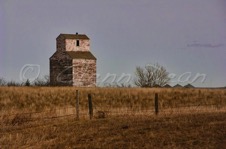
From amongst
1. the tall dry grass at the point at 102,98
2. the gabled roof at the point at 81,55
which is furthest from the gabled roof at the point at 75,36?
the tall dry grass at the point at 102,98

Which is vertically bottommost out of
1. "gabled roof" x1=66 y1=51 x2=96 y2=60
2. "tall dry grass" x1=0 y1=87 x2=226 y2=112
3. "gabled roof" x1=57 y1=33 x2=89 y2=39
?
"tall dry grass" x1=0 y1=87 x2=226 y2=112

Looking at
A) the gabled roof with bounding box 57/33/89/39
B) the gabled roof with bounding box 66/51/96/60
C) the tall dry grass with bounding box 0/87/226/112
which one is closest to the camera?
the tall dry grass with bounding box 0/87/226/112

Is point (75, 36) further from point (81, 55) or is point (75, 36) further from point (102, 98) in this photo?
point (102, 98)

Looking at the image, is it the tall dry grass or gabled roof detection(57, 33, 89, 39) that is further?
gabled roof detection(57, 33, 89, 39)

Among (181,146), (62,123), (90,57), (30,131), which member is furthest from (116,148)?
(90,57)

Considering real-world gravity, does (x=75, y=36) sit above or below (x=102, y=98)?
above

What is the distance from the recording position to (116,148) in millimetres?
12492

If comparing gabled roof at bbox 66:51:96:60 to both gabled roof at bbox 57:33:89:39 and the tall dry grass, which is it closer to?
gabled roof at bbox 57:33:89:39

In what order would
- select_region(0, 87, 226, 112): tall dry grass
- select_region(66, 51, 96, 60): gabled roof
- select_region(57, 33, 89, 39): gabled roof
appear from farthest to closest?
1. select_region(57, 33, 89, 39): gabled roof
2. select_region(66, 51, 96, 60): gabled roof
3. select_region(0, 87, 226, 112): tall dry grass

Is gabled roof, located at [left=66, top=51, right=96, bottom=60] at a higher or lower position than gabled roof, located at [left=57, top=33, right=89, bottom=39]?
lower

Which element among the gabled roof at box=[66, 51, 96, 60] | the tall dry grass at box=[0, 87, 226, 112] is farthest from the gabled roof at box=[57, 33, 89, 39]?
the tall dry grass at box=[0, 87, 226, 112]

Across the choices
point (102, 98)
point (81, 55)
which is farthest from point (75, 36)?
point (102, 98)

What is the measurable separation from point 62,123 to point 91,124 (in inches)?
52.7

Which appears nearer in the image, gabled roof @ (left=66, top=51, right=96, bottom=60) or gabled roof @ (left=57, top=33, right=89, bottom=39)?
gabled roof @ (left=66, top=51, right=96, bottom=60)
